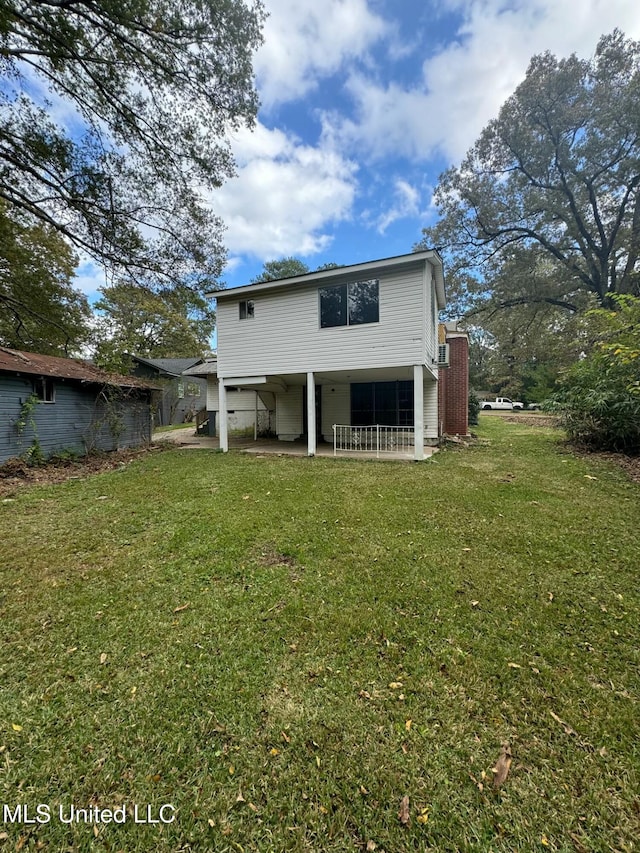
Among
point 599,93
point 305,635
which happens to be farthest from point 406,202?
point 305,635

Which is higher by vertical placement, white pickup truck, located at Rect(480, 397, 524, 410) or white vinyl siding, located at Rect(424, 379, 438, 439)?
white pickup truck, located at Rect(480, 397, 524, 410)

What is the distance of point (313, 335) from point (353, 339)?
121 cm

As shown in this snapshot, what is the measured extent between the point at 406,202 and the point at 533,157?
620 cm

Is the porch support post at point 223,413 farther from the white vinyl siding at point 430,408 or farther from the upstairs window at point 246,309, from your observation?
the white vinyl siding at point 430,408

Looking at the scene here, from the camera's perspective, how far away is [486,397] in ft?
139

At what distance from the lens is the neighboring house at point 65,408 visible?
8859 millimetres

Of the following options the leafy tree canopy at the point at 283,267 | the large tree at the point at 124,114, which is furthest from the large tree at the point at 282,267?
the large tree at the point at 124,114

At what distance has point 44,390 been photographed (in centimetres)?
975

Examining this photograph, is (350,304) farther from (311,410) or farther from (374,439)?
(374,439)

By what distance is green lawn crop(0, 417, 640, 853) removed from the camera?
152cm

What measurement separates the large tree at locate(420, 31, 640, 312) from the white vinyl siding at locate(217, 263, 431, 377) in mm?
11261

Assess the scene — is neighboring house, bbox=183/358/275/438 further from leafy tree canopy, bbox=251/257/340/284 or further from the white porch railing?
leafy tree canopy, bbox=251/257/340/284

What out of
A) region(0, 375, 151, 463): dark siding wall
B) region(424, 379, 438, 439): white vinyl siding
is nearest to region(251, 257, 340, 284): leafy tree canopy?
region(0, 375, 151, 463): dark siding wall

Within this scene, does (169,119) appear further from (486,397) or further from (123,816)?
(486,397)
